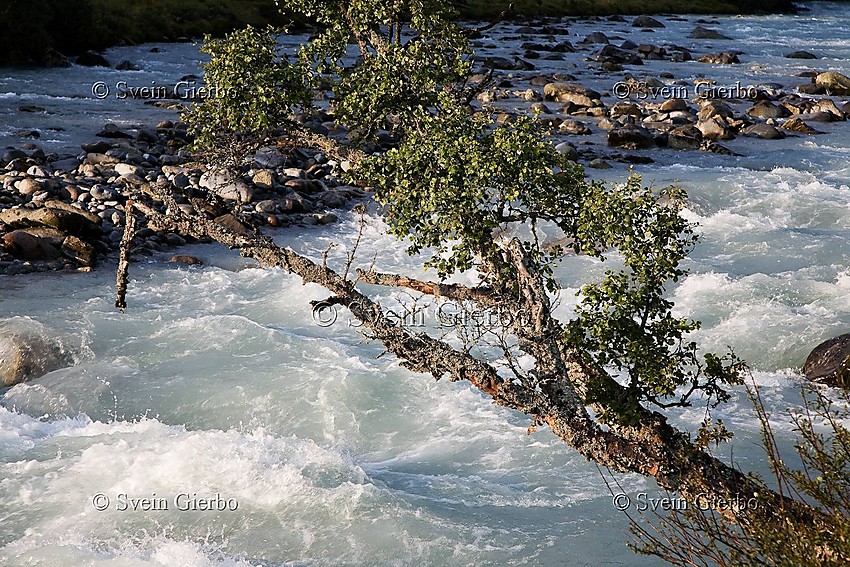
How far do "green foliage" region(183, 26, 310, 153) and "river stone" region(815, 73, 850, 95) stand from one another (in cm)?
3622

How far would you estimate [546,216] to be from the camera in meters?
11.2

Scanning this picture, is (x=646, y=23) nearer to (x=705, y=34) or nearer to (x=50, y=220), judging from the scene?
(x=705, y=34)

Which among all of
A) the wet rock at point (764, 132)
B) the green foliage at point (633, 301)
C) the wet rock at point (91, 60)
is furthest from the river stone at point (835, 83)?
the green foliage at point (633, 301)

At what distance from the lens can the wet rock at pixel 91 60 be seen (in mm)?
43938

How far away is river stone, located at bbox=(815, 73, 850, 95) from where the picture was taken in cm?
4297

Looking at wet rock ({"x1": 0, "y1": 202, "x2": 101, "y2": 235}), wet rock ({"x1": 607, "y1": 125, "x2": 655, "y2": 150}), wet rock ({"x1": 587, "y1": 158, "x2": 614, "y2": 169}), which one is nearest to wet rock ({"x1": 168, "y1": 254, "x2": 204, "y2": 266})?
wet rock ({"x1": 0, "y1": 202, "x2": 101, "y2": 235})

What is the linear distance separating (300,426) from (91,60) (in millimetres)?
34169

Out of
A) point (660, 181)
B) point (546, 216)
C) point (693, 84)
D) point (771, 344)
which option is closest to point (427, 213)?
point (546, 216)

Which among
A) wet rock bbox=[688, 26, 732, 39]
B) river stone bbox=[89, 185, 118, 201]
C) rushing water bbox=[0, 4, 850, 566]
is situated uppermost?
wet rock bbox=[688, 26, 732, 39]

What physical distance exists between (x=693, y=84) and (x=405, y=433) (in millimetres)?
34874

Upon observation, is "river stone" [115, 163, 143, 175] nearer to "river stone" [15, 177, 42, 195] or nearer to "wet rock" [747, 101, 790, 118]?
"river stone" [15, 177, 42, 195]

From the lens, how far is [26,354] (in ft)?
55.2

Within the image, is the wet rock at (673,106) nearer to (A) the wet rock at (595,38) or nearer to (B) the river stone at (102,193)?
(B) the river stone at (102,193)

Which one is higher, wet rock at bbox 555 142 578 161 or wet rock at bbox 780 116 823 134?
wet rock at bbox 555 142 578 161
